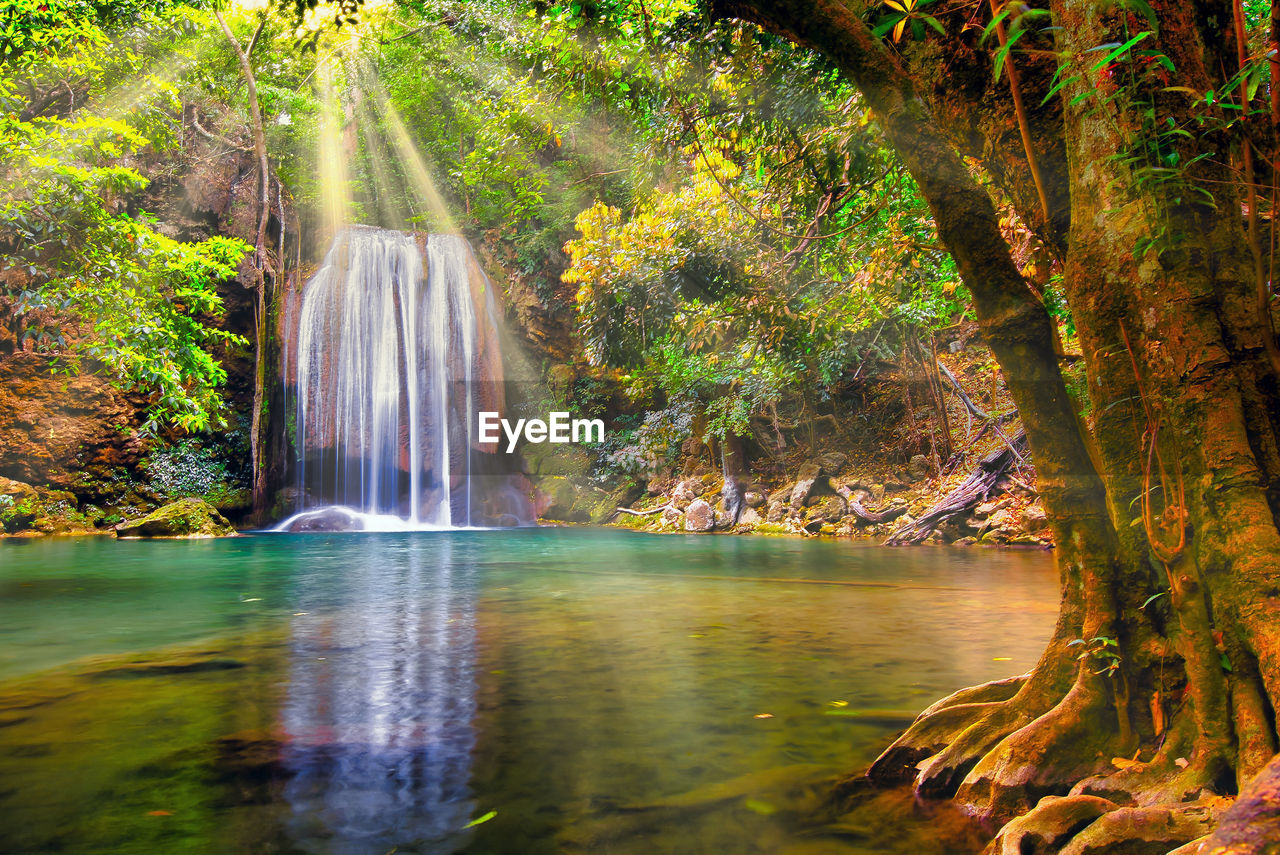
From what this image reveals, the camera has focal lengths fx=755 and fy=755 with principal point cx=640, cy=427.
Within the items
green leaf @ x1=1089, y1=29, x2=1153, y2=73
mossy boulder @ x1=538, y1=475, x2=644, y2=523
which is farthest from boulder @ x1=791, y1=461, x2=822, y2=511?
green leaf @ x1=1089, y1=29, x2=1153, y2=73

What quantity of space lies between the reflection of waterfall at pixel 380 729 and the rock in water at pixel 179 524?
1151cm

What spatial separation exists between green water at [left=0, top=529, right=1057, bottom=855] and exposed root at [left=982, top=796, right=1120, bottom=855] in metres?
0.24

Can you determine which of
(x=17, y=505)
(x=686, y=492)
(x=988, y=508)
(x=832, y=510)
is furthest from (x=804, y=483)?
(x=17, y=505)

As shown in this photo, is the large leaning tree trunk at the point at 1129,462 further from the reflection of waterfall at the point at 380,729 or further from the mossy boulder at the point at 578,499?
the mossy boulder at the point at 578,499

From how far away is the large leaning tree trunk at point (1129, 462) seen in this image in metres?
1.95

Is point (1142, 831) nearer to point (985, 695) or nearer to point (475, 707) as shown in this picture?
point (985, 695)

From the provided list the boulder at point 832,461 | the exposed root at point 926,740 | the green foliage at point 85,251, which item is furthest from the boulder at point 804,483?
the exposed root at point 926,740

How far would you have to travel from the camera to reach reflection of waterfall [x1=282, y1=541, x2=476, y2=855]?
7.76ft

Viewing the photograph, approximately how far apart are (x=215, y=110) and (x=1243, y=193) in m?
26.1

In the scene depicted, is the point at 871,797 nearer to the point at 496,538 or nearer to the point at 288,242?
the point at 496,538

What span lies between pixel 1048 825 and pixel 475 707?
2483mm

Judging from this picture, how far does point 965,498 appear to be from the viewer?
1330 centimetres

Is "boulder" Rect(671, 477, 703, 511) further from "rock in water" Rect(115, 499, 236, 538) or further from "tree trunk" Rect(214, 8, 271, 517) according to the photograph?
"tree trunk" Rect(214, 8, 271, 517)

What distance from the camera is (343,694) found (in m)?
3.81
